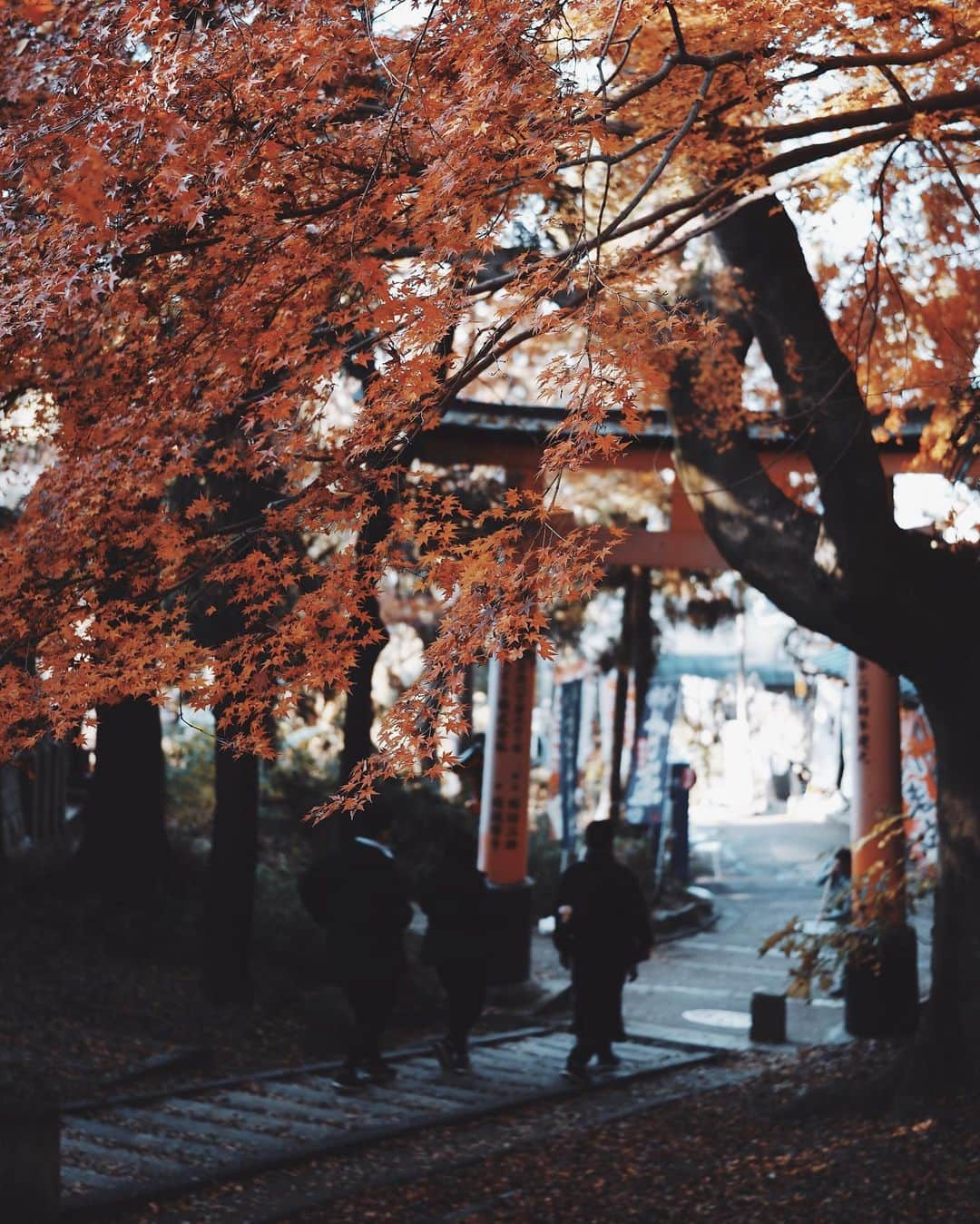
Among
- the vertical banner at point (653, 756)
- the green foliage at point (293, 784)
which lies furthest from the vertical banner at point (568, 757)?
the green foliage at point (293, 784)

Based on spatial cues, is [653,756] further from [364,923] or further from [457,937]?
[364,923]

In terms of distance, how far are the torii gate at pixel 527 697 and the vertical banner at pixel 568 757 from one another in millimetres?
4073

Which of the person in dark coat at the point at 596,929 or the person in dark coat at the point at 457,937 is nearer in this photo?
the person in dark coat at the point at 457,937

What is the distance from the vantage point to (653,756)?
20188 millimetres

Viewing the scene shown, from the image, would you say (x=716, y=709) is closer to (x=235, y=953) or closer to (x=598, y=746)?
(x=598, y=746)

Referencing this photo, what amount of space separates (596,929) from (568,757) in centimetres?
915

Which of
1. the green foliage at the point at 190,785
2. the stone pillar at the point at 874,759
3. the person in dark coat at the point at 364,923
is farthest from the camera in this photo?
the green foliage at the point at 190,785

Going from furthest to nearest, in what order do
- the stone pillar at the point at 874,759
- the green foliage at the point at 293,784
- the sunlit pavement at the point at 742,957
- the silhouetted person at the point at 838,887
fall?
1. the green foliage at the point at 293,784
2. the sunlit pavement at the point at 742,957
3. the silhouetted person at the point at 838,887
4. the stone pillar at the point at 874,759

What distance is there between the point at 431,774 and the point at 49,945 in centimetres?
864

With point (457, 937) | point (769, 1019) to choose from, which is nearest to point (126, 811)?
point (457, 937)

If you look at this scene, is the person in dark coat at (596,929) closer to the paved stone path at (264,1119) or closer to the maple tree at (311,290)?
the paved stone path at (264,1119)

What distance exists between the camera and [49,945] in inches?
458

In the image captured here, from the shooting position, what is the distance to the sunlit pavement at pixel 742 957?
14.0m

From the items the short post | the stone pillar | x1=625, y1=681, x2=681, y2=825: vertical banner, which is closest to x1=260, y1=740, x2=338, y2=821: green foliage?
x1=625, y1=681, x2=681, y2=825: vertical banner
